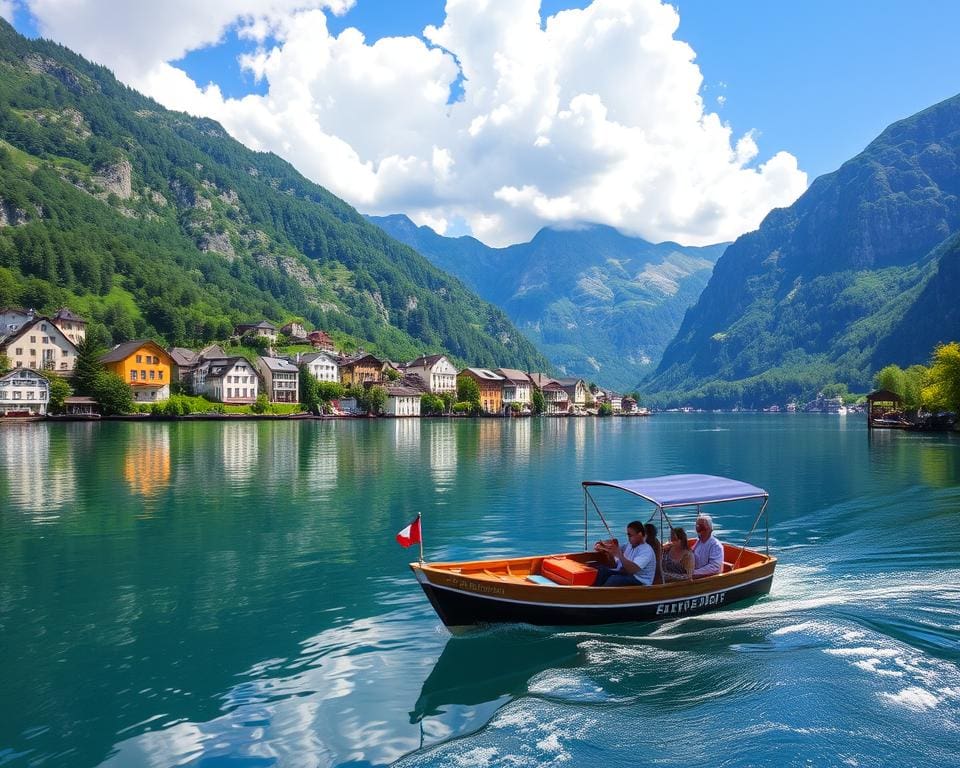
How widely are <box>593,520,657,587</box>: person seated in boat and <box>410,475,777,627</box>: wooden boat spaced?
0.44m

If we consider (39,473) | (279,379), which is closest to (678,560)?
(39,473)

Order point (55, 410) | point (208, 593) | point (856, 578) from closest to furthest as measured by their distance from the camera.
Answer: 1. point (208, 593)
2. point (856, 578)
3. point (55, 410)

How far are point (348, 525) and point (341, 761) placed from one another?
842 inches

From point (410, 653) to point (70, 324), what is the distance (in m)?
182

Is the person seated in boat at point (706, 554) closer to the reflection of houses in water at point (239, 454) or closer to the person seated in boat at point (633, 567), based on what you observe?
the person seated in boat at point (633, 567)

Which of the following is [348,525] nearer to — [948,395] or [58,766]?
[58,766]

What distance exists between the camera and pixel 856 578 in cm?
2478

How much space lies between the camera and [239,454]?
67812mm

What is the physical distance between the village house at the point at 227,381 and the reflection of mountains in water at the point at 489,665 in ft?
523

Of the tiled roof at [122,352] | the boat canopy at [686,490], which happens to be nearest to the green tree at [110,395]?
the tiled roof at [122,352]

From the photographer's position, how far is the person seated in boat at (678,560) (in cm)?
2002

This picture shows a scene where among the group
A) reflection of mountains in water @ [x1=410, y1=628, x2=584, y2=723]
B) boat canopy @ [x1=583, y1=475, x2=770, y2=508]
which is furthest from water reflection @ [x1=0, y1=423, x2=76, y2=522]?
boat canopy @ [x1=583, y1=475, x2=770, y2=508]

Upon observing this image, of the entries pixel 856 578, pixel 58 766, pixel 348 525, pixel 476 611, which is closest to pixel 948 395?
pixel 856 578

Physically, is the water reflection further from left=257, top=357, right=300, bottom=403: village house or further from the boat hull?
left=257, top=357, right=300, bottom=403: village house
